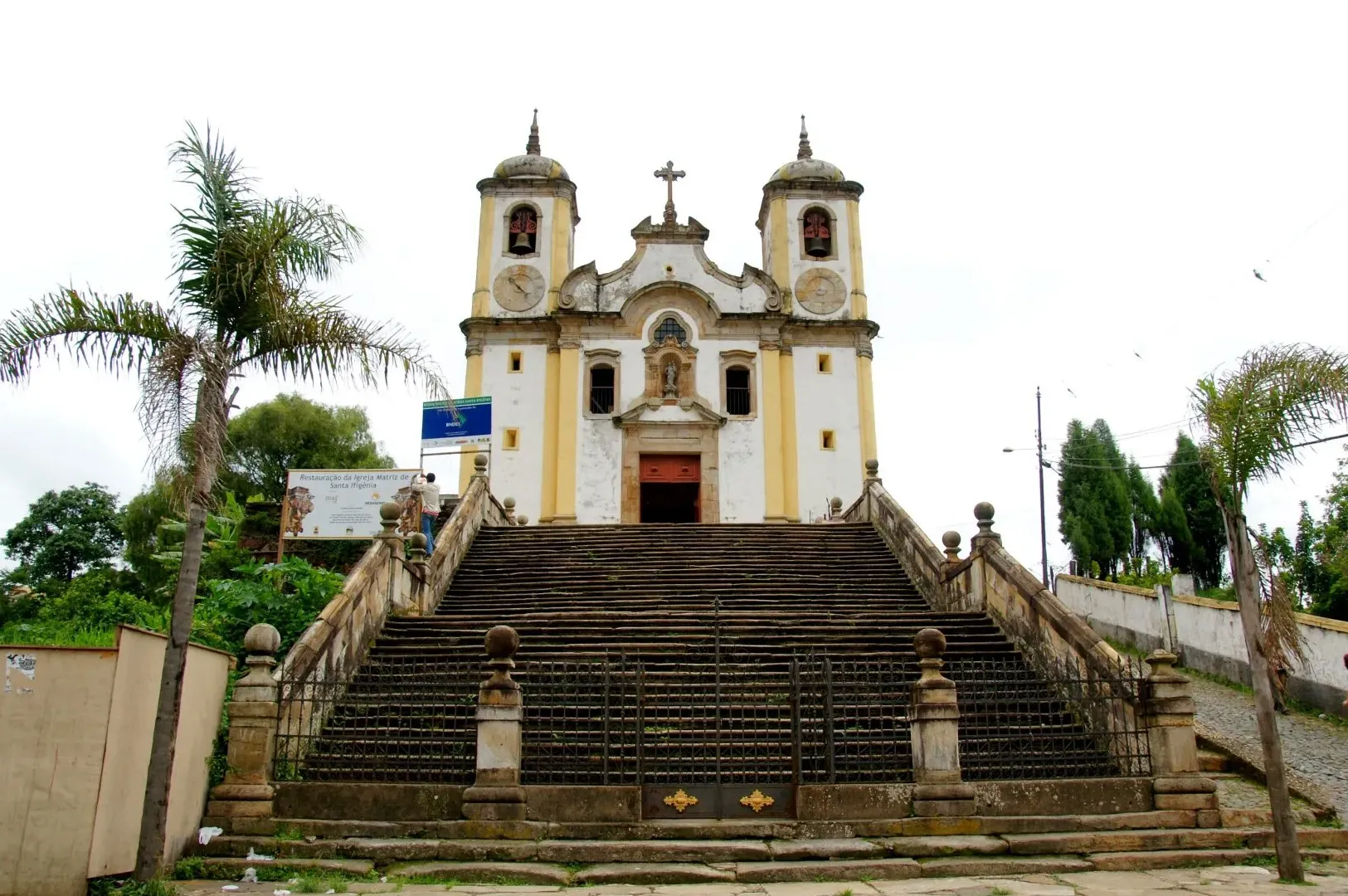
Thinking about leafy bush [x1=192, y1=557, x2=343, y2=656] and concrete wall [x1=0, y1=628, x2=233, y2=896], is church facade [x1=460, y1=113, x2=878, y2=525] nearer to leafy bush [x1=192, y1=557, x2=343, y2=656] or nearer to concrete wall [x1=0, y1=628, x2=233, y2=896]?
leafy bush [x1=192, y1=557, x2=343, y2=656]

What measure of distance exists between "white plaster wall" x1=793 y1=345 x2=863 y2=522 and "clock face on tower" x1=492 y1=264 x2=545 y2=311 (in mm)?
6979

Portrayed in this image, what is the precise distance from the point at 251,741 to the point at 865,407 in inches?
Answer: 796

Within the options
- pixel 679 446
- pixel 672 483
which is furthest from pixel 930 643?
pixel 679 446

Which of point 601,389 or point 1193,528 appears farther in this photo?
point 1193,528

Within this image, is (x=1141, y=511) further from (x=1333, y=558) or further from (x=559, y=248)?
(x=559, y=248)

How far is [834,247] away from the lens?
29188 mm

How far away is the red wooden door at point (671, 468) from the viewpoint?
2623cm

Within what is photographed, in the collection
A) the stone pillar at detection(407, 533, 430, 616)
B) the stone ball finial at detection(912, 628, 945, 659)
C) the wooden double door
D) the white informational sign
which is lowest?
the stone ball finial at detection(912, 628, 945, 659)

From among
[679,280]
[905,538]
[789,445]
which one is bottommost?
[905,538]

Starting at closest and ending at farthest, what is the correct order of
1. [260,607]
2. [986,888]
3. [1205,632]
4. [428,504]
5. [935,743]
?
[986,888], [935,743], [260,607], [428,504], [1205,632]

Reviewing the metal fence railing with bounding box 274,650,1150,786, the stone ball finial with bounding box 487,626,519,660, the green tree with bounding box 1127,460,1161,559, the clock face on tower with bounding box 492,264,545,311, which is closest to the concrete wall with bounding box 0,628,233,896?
the metal fence railing with bounding box 274,650,1150,786

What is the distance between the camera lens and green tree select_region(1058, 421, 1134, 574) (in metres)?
40.8

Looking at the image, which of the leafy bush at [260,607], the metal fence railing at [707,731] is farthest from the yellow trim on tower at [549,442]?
the metal fence railing at [707,731]

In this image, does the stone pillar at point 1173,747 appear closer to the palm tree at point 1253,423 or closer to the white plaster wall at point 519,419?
the palm tree at point 1253,423
